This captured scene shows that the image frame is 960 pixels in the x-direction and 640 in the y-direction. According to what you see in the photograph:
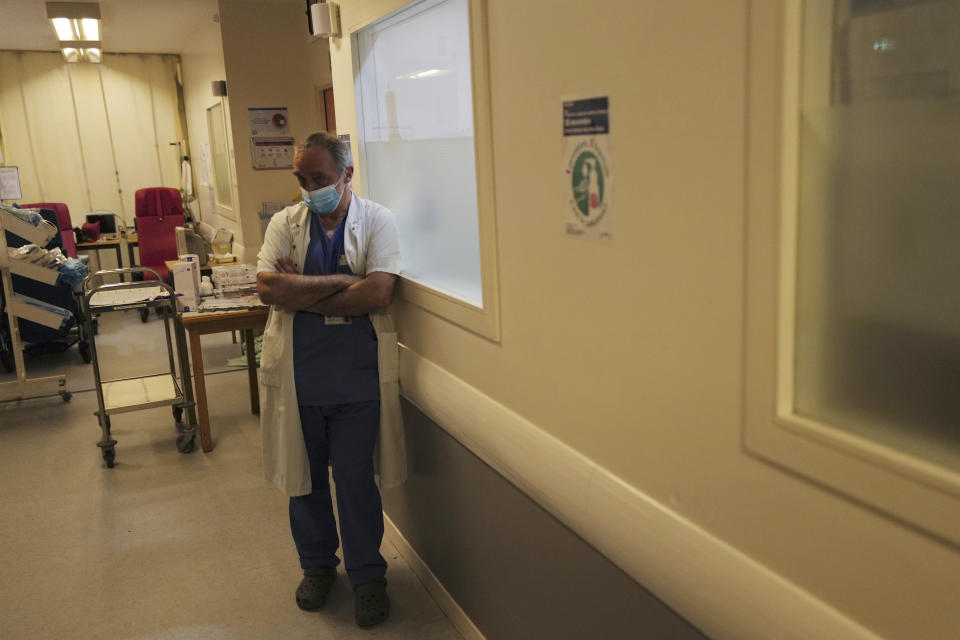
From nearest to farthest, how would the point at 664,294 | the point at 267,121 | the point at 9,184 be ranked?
the point at 664,294, the point at 9,184, the point at 267,121

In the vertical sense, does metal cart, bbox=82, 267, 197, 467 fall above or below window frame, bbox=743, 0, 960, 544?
below

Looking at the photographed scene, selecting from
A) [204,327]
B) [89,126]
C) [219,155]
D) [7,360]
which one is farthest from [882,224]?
[89,126]

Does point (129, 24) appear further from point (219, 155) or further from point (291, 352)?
point (291, 352)

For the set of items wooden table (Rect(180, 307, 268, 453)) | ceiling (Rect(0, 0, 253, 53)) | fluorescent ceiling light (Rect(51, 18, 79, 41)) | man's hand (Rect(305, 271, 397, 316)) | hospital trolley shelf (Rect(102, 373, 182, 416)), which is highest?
ceiling (Rect(0, 0, 253, 53))

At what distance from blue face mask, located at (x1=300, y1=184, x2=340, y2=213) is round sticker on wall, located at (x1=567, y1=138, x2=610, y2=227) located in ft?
3.88

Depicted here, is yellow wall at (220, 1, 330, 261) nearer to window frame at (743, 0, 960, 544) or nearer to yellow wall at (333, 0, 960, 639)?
yellow wall at (333, 0, 960, 639)

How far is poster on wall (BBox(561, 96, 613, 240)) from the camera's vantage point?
5.08 feet

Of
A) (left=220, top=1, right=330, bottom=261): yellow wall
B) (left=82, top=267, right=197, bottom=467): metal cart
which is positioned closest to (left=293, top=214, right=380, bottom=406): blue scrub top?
(left=82, top=267, right=197, bottom=467): metal cart

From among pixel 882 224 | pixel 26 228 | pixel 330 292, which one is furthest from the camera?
pixel 26 228

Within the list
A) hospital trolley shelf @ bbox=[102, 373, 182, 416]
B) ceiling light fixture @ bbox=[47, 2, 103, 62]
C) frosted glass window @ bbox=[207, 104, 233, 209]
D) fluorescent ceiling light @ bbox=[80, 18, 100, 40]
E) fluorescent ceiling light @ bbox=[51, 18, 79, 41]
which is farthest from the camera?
frosted glass window @ bbox=[207, 104, 233, 209]

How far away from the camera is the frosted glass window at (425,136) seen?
2.30 meters

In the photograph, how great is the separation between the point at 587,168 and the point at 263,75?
579 centimetres

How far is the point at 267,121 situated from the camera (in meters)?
6.79

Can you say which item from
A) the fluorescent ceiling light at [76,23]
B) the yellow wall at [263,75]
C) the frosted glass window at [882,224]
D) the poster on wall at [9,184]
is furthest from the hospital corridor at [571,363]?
the fluorescent ceiling light at [76,23]
